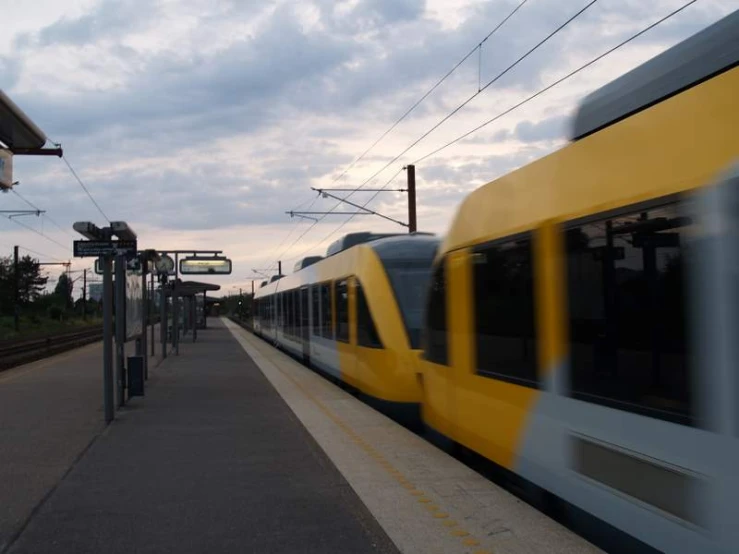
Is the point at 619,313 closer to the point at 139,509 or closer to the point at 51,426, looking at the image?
the point at 139,509

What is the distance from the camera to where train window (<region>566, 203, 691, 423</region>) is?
3.90 meters

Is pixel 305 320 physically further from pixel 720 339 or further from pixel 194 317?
pixel 194 317

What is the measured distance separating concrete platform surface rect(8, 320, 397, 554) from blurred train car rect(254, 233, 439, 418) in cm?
144

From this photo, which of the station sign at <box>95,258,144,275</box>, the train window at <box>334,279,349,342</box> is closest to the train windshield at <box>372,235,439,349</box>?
the train window at <box>334,279,349,342</box>

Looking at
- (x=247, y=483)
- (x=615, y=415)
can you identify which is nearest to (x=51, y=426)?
(x=247, y=483)

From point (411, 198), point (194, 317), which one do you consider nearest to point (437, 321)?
point (411, 198)

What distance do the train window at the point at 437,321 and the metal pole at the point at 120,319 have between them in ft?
17.2

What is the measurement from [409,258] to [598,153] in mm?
6952

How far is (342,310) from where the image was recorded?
14.0 meters

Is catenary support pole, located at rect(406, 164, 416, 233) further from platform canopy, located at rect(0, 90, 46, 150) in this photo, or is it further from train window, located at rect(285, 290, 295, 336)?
platform canopy, located at rect(0, 90, 46, 150)

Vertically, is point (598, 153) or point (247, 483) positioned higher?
point (598, 153)

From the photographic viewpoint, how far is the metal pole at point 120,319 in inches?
471

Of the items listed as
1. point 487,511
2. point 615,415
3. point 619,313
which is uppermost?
point 619,313

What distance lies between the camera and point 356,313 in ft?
41.5
